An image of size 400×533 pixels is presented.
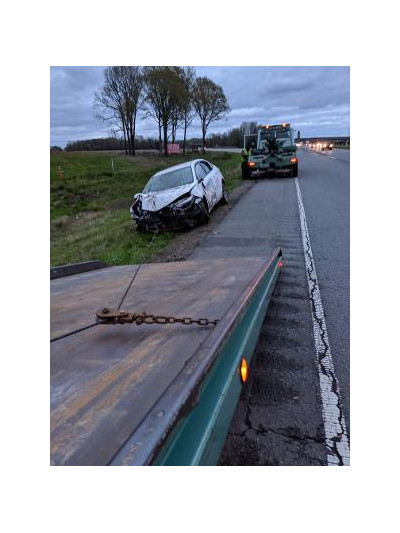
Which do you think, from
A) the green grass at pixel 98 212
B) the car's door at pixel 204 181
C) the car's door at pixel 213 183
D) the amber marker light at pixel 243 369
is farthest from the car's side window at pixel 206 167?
the amber marker light at pixel 243 369

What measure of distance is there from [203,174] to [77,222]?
547 cm

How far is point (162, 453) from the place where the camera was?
1.44 m

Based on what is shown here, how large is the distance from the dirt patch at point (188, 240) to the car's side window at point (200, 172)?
102 cm

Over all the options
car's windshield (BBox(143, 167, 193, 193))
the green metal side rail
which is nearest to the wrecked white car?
car's windshield (BBox(143, 167, 193, 193))

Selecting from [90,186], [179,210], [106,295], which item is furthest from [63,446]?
[90,186]

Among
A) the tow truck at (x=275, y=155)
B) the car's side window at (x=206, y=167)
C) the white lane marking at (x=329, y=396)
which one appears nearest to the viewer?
the white lane marking at (x=329, y=396)

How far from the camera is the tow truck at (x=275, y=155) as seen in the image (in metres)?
17.5

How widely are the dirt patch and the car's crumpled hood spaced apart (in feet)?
2.53

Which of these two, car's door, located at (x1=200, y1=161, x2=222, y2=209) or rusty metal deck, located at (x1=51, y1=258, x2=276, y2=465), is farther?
car's door, located at (x1=200, y1=161, x2=222, y2=209)

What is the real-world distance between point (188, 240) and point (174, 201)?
1191 mm

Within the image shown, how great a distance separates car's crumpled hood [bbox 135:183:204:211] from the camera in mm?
9133

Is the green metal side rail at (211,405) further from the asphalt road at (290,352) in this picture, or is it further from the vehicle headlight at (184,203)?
the vehicle headlight at (184,203)

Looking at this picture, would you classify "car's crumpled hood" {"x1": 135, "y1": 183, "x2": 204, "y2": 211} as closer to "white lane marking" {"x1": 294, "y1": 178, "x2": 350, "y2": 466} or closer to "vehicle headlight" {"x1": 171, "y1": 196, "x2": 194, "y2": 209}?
"vehicle headlight" {"x1": 171, "y1": 196, "x2": 194, "y2": 209}

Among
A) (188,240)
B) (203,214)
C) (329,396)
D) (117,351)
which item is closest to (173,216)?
(203,214)
